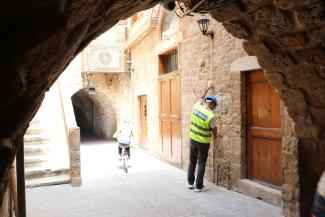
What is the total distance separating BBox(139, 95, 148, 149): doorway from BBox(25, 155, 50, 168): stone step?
4.63 m

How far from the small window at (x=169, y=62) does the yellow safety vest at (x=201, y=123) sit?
3034 mm

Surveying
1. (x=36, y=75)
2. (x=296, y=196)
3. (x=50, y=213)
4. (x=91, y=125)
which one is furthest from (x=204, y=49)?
(x=91, y=125)

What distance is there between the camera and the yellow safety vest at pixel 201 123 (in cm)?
557

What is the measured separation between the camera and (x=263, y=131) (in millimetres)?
5254

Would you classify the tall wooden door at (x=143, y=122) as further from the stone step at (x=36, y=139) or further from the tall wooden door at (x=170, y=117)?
the stone step at (x=36, y=139)

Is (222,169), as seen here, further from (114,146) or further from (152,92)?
(114,146)

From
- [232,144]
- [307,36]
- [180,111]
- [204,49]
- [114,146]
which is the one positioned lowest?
[114,146]

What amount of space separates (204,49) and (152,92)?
3.80 metres

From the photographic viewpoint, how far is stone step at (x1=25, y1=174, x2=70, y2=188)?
20.4 ft

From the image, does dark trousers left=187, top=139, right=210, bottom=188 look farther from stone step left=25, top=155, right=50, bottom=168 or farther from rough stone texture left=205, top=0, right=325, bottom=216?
stone step left=25, top=155, right=50, bottom=168

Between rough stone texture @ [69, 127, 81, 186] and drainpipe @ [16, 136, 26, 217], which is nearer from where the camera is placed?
drainpipe @ [16, 136, 26, 217]

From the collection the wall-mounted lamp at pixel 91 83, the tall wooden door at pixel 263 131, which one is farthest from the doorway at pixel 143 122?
the tall wooden door at pixel 263 131

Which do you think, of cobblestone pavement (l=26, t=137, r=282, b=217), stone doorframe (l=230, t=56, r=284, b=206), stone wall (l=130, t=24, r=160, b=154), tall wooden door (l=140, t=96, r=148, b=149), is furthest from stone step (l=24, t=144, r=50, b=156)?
tall wooden door (l=140, t=96, r=148, b=149)

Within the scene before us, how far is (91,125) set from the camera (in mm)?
18750
